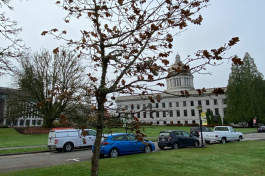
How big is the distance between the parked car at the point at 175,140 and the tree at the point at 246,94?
4956cm

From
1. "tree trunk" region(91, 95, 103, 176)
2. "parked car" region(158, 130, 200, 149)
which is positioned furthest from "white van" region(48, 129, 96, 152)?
"tree trunk" region(91, 95, 103, 176)

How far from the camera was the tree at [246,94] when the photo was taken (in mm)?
59812

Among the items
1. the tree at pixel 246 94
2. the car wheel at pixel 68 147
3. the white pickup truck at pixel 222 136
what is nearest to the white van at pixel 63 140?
the car wheel at pixel 68 147

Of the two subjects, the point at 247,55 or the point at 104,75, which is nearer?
the point at 104,75

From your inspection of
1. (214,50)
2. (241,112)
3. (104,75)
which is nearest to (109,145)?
(104,75)

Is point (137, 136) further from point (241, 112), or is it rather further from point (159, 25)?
point (241, 112)

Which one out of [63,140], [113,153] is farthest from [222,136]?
[63,140]

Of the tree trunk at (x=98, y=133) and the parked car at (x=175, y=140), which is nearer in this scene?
the tree trunk at (x=98, y=133)

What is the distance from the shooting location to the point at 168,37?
4.80 metres

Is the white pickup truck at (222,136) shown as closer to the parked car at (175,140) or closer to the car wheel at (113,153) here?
the parked car at (175,140)

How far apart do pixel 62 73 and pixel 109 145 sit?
26.2 meters

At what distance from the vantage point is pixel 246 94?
62.4m

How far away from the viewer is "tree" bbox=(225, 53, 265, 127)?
59812mm

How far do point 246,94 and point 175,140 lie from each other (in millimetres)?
53737
